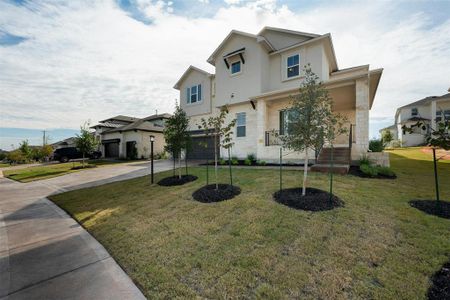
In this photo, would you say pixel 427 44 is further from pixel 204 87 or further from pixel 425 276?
pixel 204 87

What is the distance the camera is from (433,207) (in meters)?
4.43

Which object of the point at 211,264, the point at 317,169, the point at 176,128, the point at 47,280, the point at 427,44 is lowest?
the point at 47,280

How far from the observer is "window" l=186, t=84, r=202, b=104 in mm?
17172

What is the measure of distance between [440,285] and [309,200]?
2.62m

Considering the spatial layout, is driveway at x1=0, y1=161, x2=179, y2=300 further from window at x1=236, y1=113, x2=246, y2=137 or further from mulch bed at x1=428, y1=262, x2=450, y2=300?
window at x1=236, y1=113, x2=246, y2=137

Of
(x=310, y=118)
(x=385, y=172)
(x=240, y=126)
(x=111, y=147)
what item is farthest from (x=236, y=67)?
(x=111, y=147)

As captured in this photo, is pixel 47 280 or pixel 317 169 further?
pixel 317 169

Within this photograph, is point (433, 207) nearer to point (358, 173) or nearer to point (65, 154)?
point (358, 173)

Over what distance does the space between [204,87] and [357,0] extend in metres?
11.6

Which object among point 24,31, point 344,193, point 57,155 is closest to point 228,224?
point 344,193

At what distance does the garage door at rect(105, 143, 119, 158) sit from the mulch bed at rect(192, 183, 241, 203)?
85.4 feet

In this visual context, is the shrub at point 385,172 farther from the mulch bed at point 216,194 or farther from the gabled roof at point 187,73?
the gabled roof at point 187,73

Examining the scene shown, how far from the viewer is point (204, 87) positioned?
1672 centimetres

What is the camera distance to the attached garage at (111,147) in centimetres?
2770
